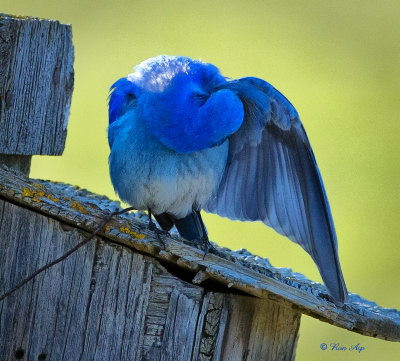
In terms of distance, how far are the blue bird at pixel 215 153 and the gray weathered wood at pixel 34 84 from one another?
1.60ft

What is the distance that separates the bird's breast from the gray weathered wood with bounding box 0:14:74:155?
44 cm

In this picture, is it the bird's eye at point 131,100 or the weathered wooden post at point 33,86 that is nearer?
the weathered wooden post at point 33,86

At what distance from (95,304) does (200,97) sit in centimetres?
126

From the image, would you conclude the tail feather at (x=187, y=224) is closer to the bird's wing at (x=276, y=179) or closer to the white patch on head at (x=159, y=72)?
the bird's wing at (x=276, y=179)

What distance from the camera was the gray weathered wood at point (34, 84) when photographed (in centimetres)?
503

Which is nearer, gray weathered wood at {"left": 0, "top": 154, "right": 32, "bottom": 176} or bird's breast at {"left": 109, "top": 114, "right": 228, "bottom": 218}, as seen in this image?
gray weathered wood at {"left": 0, "top": 154, "right": 32, "bottom": 176}

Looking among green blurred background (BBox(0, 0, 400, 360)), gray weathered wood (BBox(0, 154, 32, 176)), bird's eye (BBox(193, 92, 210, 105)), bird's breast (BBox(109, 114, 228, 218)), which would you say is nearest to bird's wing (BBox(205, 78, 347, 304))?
bird's eye (BBox(193, 92, 210, 105))

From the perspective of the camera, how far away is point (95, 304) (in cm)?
520

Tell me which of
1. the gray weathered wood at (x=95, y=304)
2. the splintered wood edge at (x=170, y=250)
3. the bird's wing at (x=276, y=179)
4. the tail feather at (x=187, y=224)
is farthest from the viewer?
the tail feather at (x=187, y=224)

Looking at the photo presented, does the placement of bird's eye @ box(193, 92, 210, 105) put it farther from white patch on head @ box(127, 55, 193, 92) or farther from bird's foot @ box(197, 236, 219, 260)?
bird's foot @ box(197, 236, 219, 260)

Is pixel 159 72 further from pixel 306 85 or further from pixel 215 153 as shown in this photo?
pixel 306 85

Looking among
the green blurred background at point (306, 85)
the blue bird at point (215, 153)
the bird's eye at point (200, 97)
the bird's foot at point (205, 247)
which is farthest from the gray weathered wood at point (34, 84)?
the green blurred background at point (306, 85)

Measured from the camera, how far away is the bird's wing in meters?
5.62

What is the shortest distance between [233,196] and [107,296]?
120cm
